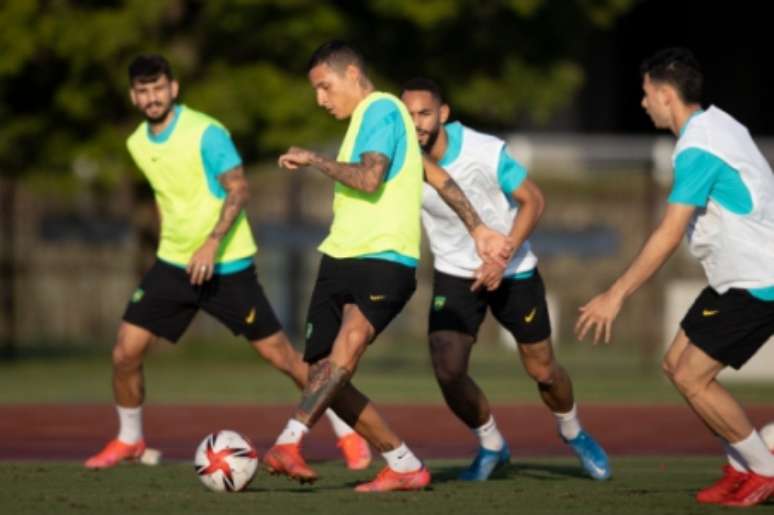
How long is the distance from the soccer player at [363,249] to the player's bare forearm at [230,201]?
1922 mm

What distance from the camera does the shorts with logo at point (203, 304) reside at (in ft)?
43.6

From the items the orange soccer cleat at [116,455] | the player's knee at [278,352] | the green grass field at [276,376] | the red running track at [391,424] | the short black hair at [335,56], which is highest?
the short black hair at [335,56]

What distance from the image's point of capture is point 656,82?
10781mm

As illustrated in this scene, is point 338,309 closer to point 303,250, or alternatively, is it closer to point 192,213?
point 192,213

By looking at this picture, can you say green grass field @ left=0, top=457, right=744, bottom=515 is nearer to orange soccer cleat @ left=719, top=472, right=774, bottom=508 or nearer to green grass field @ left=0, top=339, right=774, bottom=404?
orange soccer cleat @ left=719, top=472, right=774, bottom=508

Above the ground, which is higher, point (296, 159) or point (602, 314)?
point (296, 159)

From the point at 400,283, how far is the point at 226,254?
261 cm

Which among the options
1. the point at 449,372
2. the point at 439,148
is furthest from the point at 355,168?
the point at 449,372

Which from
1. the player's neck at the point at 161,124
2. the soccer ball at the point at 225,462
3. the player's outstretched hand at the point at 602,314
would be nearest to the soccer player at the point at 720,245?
the player's outstretched hand at the point at 602,314

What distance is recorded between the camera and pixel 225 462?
35.8ft

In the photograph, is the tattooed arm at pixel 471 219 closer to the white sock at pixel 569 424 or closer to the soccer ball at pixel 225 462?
the white sock at pixel 569 424

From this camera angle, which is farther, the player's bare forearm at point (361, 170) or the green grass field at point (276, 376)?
the green grass field at point (276, 376)

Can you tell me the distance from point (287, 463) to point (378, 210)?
1613mm

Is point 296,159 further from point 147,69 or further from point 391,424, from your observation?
point 391,424
